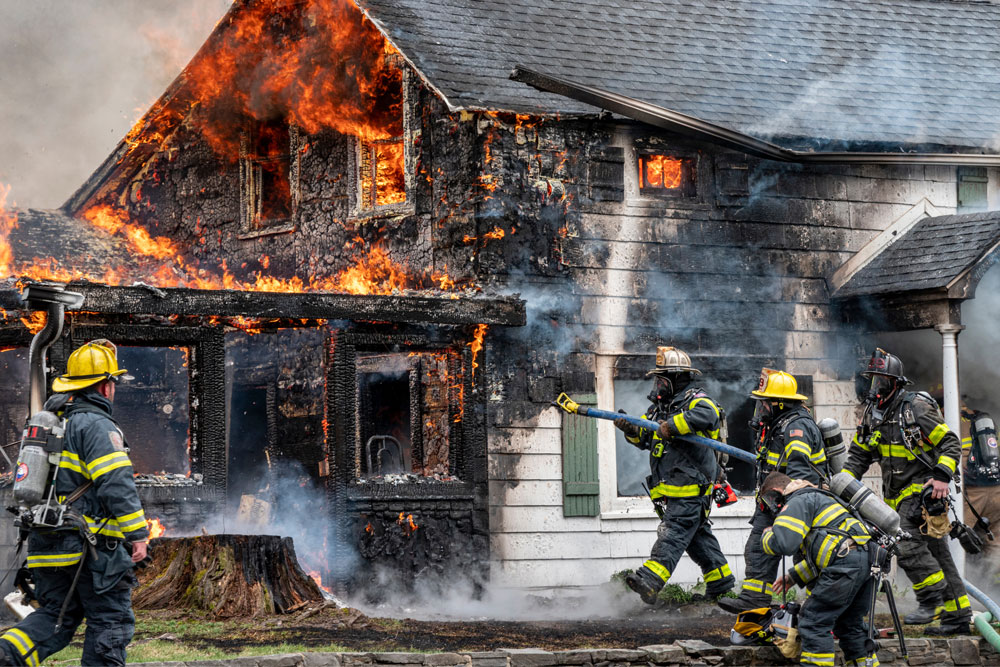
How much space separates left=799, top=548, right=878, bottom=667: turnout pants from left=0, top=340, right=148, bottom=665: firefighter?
3.97 m

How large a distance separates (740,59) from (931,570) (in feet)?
23.4

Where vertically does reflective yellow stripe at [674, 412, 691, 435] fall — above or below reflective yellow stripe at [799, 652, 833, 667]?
above

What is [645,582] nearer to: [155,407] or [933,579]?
[933,579]

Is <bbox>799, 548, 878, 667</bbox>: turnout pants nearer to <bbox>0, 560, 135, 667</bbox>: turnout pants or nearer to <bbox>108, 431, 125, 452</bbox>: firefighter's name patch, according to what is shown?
<bbox>0, 560, 135, 667</bbox>: turnout pants

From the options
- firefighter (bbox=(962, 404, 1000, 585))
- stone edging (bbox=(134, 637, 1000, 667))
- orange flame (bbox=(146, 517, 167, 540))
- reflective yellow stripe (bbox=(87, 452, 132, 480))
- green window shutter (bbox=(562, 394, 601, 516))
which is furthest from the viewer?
firefighter (bbox=(962, 404, 1000, 585))

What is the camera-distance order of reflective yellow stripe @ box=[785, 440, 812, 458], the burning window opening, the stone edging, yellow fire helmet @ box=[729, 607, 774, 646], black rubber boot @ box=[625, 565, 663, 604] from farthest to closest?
the burning window opening
black rubber boot @ box=[625, 565, 663, 604]
reflective yellow stripe @ box=[785, 440, 812, 458]
yellow fire helmet @ box=[729, 607, 774, 646]
the stone edging

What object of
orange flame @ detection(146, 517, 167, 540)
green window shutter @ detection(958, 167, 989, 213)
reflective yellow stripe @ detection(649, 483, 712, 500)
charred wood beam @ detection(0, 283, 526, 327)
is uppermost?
green window shutter @ detection(958, 167, 989, 213)

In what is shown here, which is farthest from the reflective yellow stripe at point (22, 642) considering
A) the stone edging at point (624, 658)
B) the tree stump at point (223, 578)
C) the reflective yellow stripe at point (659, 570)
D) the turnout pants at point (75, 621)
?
the reflective yellow stripe at point (659, 570)

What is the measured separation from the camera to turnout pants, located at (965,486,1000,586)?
13.9 meters

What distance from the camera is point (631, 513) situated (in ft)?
43.1

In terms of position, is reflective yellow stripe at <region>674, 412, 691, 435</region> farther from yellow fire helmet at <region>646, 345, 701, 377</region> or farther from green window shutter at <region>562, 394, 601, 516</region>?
green window shutter at <region>562, 394, 601, 516</region>

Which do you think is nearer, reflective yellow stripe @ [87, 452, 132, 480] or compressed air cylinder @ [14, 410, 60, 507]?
compressed air cylinder @ [14, 410, 60, 507]

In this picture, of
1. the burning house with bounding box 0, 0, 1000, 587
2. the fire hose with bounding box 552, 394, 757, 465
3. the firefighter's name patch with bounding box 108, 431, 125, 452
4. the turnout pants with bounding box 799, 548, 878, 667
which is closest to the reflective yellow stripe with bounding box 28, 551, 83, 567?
the firefighter's name patch with bounding box 108, 431, 125, 452

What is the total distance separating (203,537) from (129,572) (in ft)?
10.8
